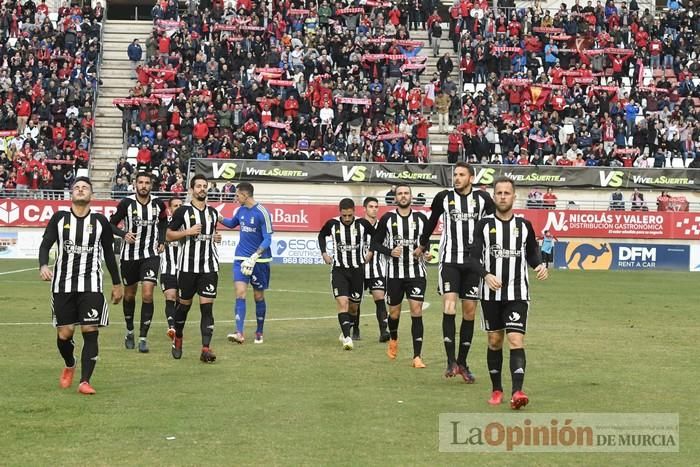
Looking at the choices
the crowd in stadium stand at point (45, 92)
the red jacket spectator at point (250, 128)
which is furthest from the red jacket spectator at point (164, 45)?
the red jacket spectator at point (250, 128)

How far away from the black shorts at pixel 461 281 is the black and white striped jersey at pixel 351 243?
3.42m

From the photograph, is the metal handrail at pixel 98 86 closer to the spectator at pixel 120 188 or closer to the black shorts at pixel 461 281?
the spectator at pixel 120 188

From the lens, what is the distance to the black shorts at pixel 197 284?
13945 mm

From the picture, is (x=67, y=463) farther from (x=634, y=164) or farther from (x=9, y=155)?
(x=634, y=164)

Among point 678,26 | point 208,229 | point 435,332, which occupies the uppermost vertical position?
point 678,26

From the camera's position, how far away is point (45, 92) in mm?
44500

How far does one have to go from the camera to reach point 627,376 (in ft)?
41.6

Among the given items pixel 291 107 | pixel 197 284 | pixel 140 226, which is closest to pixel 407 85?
pixel 291 107

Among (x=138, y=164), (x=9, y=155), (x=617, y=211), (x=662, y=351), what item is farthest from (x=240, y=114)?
(x=662, y=351)

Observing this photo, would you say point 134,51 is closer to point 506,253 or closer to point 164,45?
point 164,45

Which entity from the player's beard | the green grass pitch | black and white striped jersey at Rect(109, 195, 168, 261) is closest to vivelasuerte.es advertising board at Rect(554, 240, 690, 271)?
the green grass pitch

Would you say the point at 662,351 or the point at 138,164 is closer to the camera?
the point at 662,351

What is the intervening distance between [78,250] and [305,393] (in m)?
2.73

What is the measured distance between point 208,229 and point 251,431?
538 centimetres
